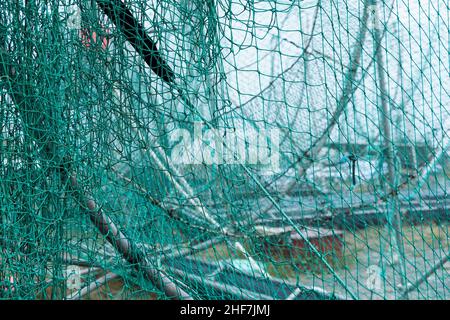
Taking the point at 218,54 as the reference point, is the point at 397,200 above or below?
below

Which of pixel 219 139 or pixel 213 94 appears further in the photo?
pixel 219 139

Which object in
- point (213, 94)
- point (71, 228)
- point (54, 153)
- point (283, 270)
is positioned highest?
point (213, 94)

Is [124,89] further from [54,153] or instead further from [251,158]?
[251,158]

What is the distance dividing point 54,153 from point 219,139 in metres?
0.59

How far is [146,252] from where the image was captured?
1.64 meters

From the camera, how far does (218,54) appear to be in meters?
1.47

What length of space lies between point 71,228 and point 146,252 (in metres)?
0.28

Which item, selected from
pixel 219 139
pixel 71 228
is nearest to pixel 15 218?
pixel 71 228

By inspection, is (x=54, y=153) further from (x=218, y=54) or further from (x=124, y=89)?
(x=218, y=54)

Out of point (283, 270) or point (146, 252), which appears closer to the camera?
point (146, 252)
